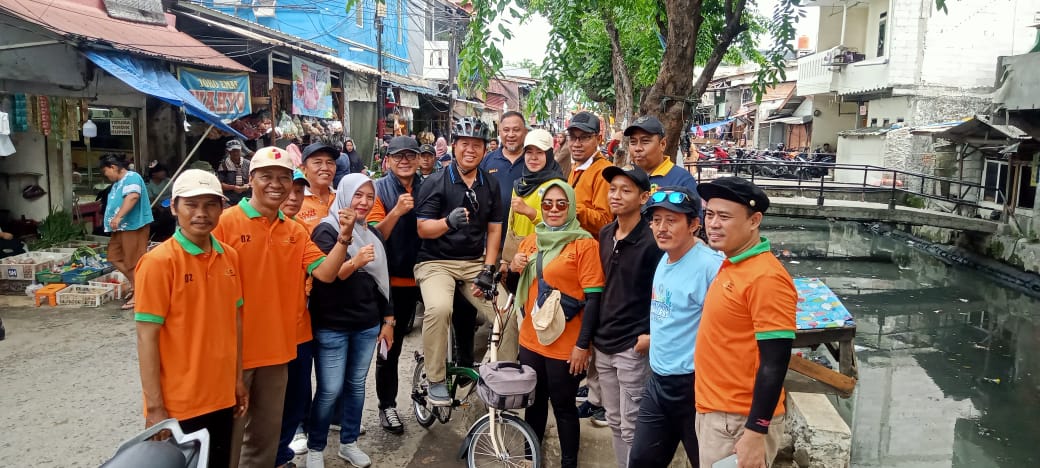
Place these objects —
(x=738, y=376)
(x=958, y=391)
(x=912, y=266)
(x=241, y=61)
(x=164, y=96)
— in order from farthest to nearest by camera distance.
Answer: (x=912, y=266), (x=241, y=61), (x=958, y=391), (x=164, y=96), (x=738, y=376)

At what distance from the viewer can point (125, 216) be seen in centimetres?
684

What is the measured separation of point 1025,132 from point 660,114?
10.7 meters

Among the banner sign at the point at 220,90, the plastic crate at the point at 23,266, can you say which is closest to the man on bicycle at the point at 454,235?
the plastic crate at the point at 23,266

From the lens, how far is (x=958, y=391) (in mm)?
8609

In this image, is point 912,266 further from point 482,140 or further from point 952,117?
point 482,140

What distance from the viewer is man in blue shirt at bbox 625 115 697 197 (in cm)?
383

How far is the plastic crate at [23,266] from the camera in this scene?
754 centimetres

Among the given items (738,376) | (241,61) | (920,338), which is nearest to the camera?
(738,376)

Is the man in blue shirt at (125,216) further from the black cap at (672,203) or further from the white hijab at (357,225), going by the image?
the black cap at (672,203)

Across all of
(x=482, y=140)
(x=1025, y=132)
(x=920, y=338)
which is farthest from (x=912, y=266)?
(x=482, y=140)

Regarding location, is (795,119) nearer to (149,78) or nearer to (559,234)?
(149,78)

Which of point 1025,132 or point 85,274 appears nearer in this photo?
point 85,274

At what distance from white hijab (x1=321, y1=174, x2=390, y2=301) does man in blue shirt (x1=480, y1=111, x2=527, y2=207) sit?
3.83 feet

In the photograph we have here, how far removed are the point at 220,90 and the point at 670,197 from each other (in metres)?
8.96
